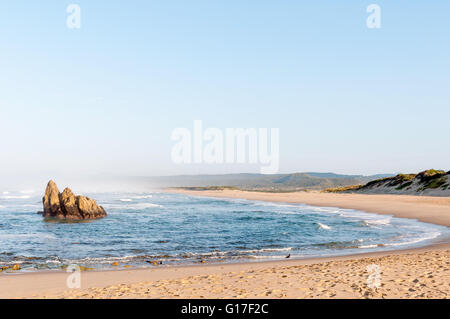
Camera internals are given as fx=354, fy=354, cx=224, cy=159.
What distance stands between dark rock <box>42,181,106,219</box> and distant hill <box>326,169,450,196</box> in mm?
58079

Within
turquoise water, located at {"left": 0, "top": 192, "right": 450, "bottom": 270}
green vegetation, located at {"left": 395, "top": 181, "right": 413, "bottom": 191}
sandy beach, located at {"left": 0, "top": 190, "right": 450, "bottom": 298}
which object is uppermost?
sandy beach, located at {"left": 0, "top": 190, "right": 450, "bottom": 298}

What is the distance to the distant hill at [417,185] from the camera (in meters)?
66.7

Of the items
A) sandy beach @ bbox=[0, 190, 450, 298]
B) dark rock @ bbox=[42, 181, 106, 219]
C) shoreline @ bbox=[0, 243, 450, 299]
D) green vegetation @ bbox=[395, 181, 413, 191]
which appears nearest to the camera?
sandy beach @ bbox=[0, 190, 450, 298]

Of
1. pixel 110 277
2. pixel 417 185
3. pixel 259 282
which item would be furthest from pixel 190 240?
pixel 417 185

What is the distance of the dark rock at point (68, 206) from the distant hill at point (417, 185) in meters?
58.1

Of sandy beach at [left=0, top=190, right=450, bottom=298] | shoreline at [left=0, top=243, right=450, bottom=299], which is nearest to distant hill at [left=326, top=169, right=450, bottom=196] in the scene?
shoreline at [left=0, top=243, right=450, bottom=299]

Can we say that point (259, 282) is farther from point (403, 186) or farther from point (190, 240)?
point (403, 186)

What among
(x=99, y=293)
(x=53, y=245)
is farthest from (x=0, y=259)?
(x=99, y=293)

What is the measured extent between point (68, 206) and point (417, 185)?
67806 mm

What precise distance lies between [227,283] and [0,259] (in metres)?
13.3

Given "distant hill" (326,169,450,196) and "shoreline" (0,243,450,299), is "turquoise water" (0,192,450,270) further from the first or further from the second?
"distant hill" (326,169,450,196)

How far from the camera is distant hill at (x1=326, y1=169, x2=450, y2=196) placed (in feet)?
219

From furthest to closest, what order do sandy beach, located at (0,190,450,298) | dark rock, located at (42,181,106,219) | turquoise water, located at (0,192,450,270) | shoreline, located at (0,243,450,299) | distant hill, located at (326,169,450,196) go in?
distant hill, located at (326,169,450,196) < dark rock, located at (42,181,106,219) < turquoise water, located at (0,192,450,270) < shoreline, located at (0,243,450,299) < sandy beach, located at (0,190,450,298)

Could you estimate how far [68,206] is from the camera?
38562mm
